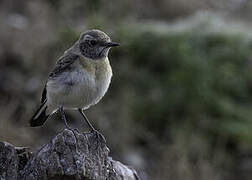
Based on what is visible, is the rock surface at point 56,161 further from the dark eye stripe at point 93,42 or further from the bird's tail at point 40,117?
the bird's tail at point 40,117

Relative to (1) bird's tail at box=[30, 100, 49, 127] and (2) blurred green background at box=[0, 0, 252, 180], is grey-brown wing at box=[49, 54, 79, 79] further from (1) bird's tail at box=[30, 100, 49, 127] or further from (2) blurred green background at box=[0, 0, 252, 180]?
(2) blurred green background at box=[0, 0, 252, 180]

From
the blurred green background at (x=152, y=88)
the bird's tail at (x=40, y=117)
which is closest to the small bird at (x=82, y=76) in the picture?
the bird's tail at (x=40, y=117)

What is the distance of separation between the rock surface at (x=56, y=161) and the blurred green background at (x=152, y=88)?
21.0 ft

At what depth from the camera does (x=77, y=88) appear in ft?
18.2

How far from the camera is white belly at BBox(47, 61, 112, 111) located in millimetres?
5559

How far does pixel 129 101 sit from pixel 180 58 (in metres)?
1.92

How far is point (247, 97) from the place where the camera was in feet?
45.7

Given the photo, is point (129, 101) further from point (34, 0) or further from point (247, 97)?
point (34, 0)

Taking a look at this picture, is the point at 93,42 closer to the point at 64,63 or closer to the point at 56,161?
the point at 64,63

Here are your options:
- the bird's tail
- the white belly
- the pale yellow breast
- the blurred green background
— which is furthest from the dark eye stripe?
the blurred green background

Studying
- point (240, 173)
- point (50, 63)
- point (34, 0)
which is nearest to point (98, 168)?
point (240, 173)

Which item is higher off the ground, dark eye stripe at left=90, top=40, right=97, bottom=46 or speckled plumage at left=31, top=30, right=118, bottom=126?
dark eye stripe at left=90, top=40, right=97, bottom=46

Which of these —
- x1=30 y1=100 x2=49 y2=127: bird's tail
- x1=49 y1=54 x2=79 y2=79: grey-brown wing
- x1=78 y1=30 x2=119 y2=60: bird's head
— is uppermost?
x1=78 y1=30 x2=119 y2=60: bird's head

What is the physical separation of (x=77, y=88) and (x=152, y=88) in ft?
25.6
